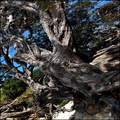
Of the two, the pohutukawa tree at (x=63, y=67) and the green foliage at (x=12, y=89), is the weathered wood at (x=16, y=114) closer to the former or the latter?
the pohutukawa tree at (x=63, y=67)

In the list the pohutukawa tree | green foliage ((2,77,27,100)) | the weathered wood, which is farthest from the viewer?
green foliage ((2,77,27,100))

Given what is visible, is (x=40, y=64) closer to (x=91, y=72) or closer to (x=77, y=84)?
(x=77, y=84)

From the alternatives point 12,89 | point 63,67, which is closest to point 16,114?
point 12,89

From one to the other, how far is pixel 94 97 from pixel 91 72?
114 cm

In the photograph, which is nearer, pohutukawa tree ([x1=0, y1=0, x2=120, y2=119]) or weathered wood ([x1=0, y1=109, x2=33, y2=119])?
pohutukawa tree ([x1=0, y1=0, x2=120, y2=119])

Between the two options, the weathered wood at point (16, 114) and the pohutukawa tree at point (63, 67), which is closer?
the pohutukawa tree at point (63, 67)

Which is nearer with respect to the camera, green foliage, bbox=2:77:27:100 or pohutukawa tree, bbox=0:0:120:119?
pohutukawa tree, bbox=0:0:120:119

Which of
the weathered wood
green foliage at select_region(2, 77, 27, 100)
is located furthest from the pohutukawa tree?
green foliage at select_region(2, 77, 27, 100)

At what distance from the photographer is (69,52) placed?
3.54 meters

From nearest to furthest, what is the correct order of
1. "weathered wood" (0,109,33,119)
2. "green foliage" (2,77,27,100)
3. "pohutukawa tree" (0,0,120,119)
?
"pohutukawa tree" (0,0,120,119) → "weathered wood" (0,109,33,119) → "green foliage" (2,77,27,100)

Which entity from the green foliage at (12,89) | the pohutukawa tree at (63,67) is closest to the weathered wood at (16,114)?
the pohutukawa tree at (63,67)

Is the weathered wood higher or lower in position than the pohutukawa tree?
lower

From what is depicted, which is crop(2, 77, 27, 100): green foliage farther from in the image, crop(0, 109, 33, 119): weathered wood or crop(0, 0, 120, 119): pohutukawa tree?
crop(0, 0, 120, 119): pohutukawa tree

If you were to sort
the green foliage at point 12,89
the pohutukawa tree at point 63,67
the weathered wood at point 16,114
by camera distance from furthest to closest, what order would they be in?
the green foliage at point 12,89
the weathered wood at point 16,114
the pohutukawa tree at point 63,67
